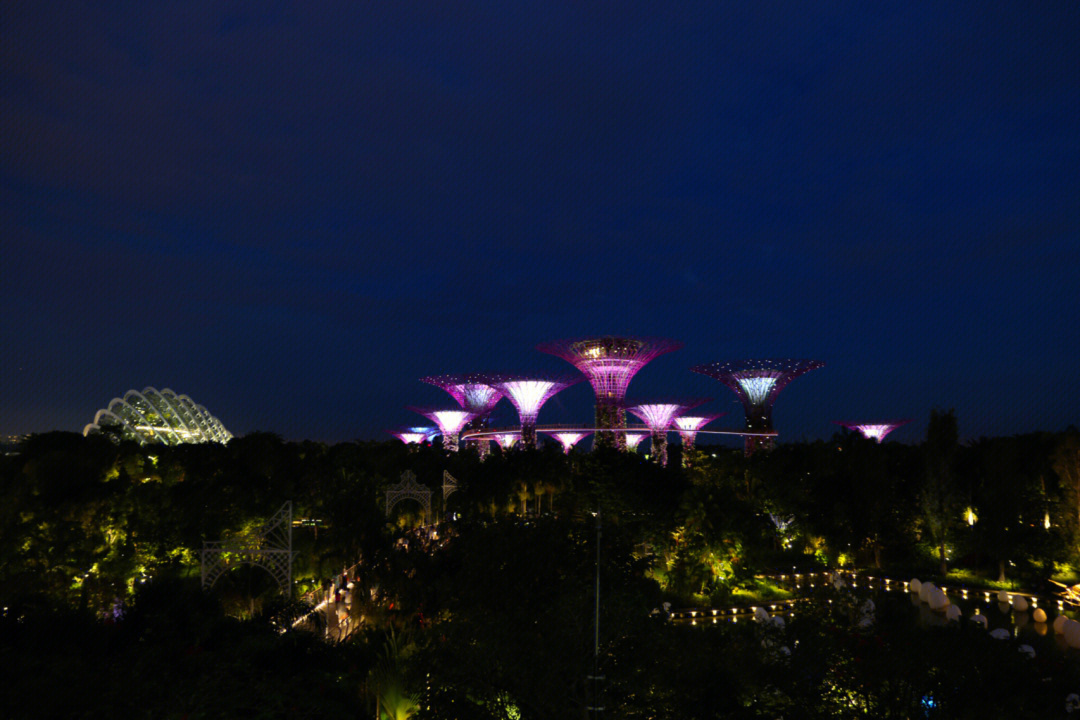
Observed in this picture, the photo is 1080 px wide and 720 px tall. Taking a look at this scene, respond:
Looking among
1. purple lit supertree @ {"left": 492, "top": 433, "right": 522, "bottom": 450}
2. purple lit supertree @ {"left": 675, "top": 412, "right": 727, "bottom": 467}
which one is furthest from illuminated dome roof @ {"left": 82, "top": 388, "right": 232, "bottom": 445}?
purple lit supertree @ {"left": 675, "top": 412, "right": 727, "bottom": 467}

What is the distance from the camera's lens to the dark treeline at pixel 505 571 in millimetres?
6777

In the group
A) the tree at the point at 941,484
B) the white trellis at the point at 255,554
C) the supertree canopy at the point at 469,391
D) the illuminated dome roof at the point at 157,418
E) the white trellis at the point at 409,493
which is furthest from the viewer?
the supertree canopy at the point at 469,391

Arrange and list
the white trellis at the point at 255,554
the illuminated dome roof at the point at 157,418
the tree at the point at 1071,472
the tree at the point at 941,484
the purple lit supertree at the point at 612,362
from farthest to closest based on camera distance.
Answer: the illuminated dome roof at the point at 157,418
the purple lit supertree at the point at 612,362
the tree at the point at 941,484
the tree at the point at 1071,472
the white trellis at the point at 255,554

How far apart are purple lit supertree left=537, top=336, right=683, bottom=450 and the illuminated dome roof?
1204 inches

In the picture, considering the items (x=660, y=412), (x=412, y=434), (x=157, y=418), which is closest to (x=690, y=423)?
(x=660, y=412)

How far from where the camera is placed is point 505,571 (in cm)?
1120

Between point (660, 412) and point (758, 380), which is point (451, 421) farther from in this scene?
point (758, 380)

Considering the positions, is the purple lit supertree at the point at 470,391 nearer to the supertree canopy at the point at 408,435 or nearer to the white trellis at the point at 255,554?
the supertree canopy at the point at 408,435

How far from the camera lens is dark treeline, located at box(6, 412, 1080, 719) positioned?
678 cm

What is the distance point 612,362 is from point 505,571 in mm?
36164

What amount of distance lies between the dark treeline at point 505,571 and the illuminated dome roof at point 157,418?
2922 cm

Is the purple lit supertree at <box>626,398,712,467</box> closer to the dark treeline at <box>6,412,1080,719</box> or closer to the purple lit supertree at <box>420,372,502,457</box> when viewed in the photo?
the purple lit supertree at <box>420,372,502,457</box>

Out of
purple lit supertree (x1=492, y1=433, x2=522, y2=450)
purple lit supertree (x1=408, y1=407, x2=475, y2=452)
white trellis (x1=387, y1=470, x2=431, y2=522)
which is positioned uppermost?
purple lit supertree (x1=408, y1=407, x2=475, y2=452)

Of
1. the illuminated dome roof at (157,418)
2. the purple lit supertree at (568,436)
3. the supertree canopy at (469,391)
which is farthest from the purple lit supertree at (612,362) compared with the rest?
the illuminated dome roof at (157,418)
